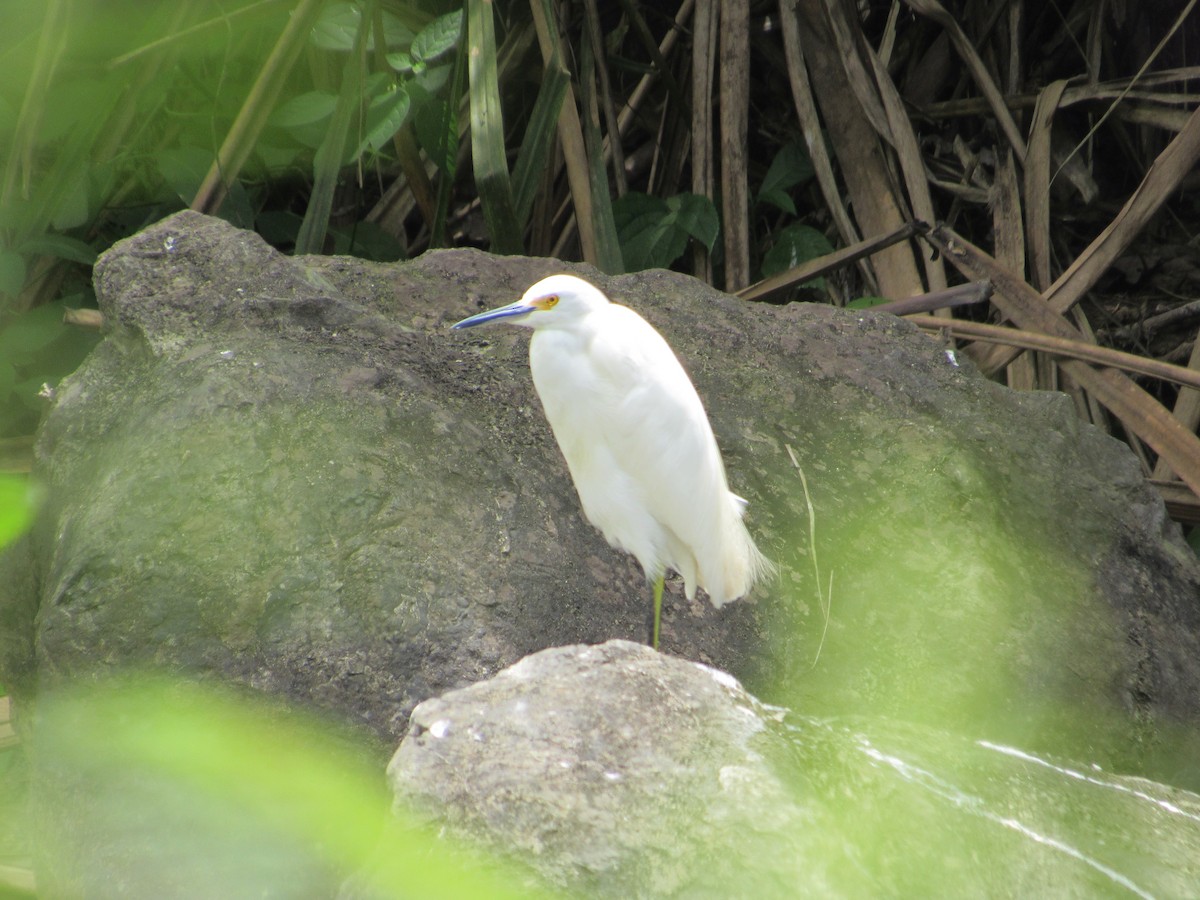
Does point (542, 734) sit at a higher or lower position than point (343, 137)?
lower

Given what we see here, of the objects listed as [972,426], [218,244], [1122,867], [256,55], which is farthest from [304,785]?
[256,55]

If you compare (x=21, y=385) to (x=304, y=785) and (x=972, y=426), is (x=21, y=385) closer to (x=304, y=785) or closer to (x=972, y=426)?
(x=972, y=426)

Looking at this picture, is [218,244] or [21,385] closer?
[218,244]

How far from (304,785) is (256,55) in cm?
278

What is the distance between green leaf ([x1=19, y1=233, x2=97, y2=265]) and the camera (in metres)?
2.60

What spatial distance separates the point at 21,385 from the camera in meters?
2.59

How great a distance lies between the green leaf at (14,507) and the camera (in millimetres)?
313

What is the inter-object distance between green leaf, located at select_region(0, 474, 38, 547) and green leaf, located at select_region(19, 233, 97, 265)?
8.40 feet

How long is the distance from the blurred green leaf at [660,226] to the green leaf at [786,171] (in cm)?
29

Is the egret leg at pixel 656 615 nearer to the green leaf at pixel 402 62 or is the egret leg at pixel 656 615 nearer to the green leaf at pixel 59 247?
the green leaf at pixel 402 62

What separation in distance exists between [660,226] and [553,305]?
1.36m

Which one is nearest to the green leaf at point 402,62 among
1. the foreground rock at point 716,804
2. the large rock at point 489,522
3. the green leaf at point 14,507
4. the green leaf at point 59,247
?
the large rock at point 489,522

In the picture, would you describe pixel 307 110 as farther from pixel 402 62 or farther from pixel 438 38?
pixel 438 38

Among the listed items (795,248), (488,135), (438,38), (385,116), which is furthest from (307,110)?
(795,248)
